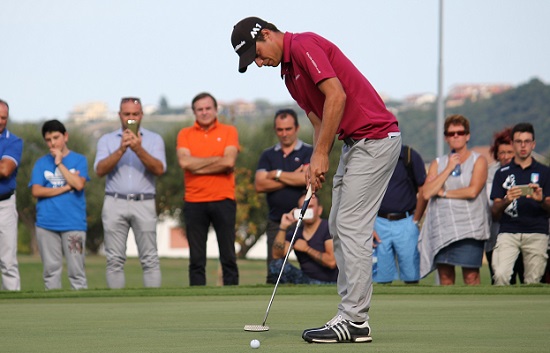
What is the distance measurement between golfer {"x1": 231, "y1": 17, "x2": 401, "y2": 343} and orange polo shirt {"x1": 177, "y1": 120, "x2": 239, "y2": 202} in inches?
217

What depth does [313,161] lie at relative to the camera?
617 centimetres

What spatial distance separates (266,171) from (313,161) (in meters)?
6.03

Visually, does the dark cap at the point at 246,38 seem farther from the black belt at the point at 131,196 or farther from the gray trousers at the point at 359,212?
the black belt at the point at 131,196

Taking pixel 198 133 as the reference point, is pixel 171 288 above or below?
below

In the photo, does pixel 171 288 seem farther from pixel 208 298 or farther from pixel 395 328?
pixel 395 328

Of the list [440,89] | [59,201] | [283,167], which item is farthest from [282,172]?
[440,89]

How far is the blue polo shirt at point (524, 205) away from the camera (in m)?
11.0

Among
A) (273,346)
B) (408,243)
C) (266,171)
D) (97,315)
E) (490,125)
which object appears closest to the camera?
(273,346)

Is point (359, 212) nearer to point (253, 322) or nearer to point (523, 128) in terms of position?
point (253, 322)

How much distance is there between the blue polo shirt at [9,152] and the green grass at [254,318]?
2079 mm

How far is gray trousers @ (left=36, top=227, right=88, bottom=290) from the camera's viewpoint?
467 inches

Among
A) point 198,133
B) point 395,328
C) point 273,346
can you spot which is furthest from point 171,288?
point 273,346

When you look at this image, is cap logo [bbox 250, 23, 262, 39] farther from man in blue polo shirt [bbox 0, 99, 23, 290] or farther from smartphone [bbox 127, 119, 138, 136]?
man in blue polo shirt [bbox 0, 99, 23, 290]

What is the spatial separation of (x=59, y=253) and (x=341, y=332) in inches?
264
